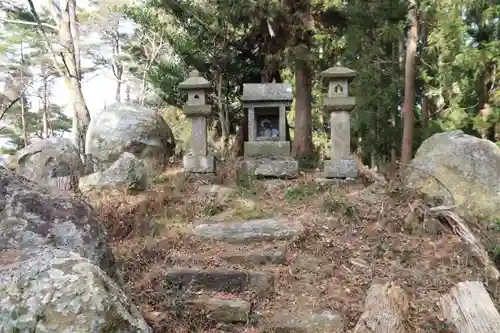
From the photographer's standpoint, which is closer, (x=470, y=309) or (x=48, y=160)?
(x=470, y=309)

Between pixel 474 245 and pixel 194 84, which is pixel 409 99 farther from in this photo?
pixel 474 245

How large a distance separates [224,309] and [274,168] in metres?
4.45

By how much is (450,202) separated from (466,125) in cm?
531

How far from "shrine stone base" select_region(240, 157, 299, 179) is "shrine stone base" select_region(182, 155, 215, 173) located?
2.09ft

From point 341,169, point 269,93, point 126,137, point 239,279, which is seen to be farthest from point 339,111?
point 239,279

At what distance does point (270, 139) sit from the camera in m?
8.57

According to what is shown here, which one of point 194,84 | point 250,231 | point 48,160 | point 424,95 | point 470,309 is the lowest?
point 470,309

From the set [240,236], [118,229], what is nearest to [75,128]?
[118,229]

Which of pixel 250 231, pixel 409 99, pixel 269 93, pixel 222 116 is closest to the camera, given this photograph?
pixel 250 231

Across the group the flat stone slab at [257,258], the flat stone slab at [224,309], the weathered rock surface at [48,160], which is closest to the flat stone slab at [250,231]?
the flat stone slab at [257,258]

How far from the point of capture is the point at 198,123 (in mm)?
8094

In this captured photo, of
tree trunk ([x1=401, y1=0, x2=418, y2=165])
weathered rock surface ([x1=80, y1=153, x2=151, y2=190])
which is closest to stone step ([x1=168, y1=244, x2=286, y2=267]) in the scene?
weathered rock surface ([x1=80, y1=153, x2=151, y2=190])

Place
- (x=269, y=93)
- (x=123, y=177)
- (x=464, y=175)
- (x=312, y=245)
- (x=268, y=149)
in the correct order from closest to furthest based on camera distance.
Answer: (x=312, y=245), (x=123, y=177), (x=464, y=175), (x=268, y=149), (x=269, y=93)

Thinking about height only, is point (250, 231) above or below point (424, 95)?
below
